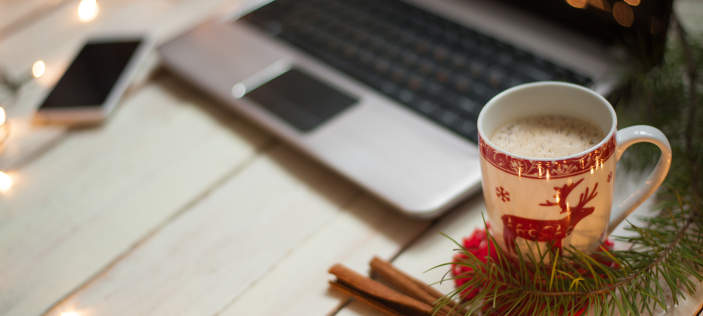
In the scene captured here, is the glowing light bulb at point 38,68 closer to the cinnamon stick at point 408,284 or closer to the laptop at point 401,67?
the laptop at point 401,67

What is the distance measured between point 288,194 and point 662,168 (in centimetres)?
34

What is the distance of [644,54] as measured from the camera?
1.77 feet

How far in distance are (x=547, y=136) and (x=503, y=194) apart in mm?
63

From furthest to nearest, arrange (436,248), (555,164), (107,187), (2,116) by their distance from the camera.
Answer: (2,116) < (107,187) < (436,248) < (555,164)

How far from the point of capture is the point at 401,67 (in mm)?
636

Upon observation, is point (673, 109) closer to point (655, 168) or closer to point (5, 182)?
point (655, 168)

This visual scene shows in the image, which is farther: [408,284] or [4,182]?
[4,182]

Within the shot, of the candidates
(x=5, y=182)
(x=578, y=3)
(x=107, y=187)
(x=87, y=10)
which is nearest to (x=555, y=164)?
(x=578, y=3)

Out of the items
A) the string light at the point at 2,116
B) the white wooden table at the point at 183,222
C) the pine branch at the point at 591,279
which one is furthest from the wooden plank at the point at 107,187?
the pine branch at the point at 591,279

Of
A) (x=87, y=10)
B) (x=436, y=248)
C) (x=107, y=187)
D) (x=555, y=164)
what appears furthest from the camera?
(x=87, y=10)

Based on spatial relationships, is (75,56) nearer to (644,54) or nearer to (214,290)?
(214,290)

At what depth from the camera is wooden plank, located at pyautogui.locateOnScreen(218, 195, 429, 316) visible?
45 cm

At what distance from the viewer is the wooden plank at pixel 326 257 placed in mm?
449

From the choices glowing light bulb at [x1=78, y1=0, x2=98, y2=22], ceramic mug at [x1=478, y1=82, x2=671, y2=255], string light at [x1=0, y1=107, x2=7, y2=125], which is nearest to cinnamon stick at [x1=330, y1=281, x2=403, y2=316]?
ceramic mug at [x1=478, y1=82, x2=671, y2=255]
